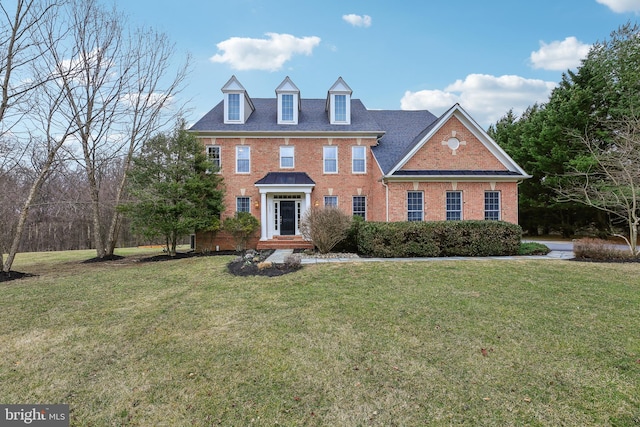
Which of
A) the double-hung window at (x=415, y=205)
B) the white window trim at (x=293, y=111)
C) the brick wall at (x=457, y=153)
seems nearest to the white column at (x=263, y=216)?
the white window trim at (x=293, y=111)

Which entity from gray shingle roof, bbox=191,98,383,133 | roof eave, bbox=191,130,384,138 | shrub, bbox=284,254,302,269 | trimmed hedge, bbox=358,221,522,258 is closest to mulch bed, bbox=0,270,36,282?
shrub, bbox=284,254,302,269

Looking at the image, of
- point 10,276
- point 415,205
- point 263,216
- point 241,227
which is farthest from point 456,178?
point 10,276

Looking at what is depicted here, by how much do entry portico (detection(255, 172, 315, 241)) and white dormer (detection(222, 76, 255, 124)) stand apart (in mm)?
3767

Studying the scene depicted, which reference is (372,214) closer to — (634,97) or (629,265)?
(629,265)

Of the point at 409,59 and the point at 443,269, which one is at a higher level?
the point at 409,59

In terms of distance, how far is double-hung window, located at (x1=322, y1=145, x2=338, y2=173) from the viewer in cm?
1742

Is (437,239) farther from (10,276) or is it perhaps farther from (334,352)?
(10,276)

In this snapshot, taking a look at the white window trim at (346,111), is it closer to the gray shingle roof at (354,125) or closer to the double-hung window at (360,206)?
the gray shingle roof at (354,125)

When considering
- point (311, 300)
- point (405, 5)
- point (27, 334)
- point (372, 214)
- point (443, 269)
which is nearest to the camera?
point (27, 334)

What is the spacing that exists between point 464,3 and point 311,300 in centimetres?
1486

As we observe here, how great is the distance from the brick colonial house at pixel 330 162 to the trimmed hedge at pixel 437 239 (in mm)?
3400

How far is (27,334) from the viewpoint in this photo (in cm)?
491

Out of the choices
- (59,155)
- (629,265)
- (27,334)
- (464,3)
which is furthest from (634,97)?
(59,155)

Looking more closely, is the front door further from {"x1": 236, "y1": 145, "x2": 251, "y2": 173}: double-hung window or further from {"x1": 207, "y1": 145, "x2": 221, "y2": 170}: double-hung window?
{"x1": 207, "y1": 145, "x2": 221, "y2": 170}: double-hung window
